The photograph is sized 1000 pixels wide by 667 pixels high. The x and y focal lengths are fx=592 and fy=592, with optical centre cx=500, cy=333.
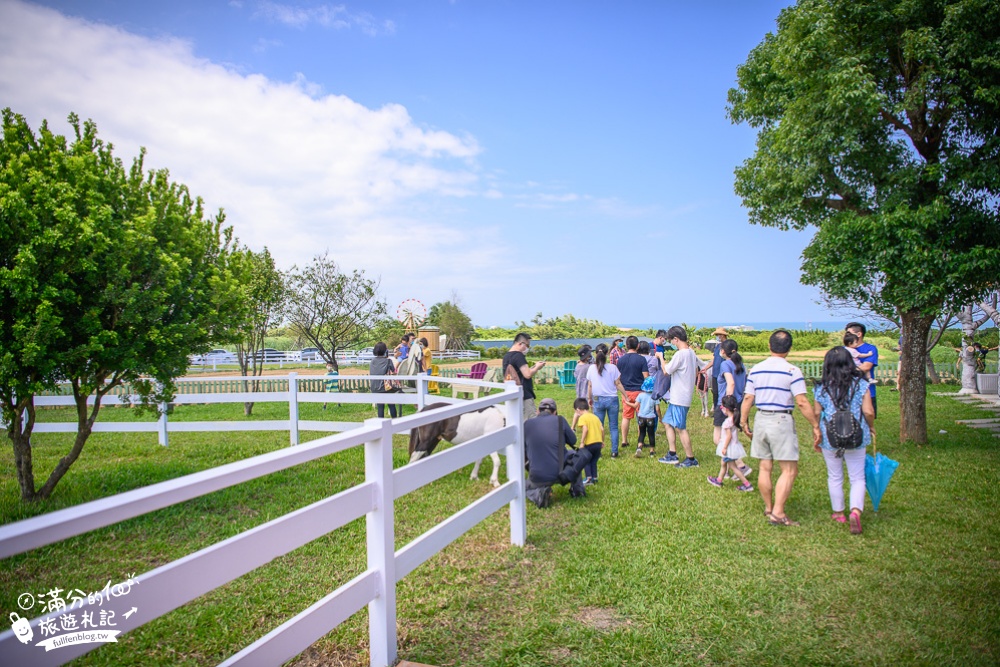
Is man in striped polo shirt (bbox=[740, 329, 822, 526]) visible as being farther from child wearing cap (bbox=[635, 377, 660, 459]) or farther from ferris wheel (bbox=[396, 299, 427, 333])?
ferris wheel (bbox=[396, 299, 427, 333])

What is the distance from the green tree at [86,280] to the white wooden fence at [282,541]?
4.02 metres

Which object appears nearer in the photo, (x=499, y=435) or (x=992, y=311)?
(x=499, y=435)

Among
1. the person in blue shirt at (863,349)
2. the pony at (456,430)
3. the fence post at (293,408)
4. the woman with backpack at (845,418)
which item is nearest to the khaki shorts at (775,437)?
the woman with backpack at (845,418)

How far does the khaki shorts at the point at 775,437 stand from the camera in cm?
563

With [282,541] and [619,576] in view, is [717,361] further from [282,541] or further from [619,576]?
[282,541]

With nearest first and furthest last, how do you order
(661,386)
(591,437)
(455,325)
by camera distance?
(591,437)
(661,386)
(455,325)

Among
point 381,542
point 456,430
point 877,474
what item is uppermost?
point 381,542

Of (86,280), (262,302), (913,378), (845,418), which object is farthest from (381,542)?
(262,302)

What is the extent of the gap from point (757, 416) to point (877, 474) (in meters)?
1.29

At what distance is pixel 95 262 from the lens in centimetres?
645

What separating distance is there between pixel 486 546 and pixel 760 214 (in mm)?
9828

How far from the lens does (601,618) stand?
12.7 feet

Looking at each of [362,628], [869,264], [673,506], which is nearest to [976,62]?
[869,264]

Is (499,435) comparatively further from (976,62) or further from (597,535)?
(976,62)
